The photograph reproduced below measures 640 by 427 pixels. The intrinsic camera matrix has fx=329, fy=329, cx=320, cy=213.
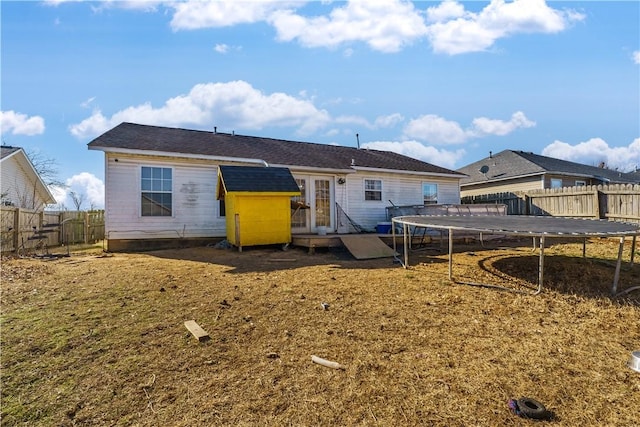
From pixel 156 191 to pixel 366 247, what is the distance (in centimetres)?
644

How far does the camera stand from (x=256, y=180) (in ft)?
28.6

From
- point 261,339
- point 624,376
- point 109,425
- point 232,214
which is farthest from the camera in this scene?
point 232,214

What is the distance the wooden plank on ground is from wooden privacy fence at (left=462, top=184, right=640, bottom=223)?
39.7ft

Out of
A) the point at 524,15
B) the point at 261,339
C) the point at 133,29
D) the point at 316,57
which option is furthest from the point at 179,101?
the point at 261,339

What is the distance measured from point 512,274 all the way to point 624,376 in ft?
11.0

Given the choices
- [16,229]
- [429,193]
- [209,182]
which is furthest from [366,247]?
[16,229]

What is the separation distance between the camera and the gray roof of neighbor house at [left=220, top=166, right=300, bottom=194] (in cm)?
840

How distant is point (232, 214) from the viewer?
883cm

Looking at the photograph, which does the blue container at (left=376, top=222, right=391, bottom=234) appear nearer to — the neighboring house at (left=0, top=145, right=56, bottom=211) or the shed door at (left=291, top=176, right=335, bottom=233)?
the shed door at (left=291, top=176, right=335, bottom=233)

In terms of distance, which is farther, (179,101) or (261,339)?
(179,101)

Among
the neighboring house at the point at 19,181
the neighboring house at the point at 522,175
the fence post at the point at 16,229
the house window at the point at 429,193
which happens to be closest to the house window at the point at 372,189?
the house window at the point at 429,193

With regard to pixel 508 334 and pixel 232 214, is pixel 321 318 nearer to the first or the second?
pixel 508 334

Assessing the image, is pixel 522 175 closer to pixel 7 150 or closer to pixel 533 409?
pixel 533 409

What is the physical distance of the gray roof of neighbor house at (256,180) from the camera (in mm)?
8398
